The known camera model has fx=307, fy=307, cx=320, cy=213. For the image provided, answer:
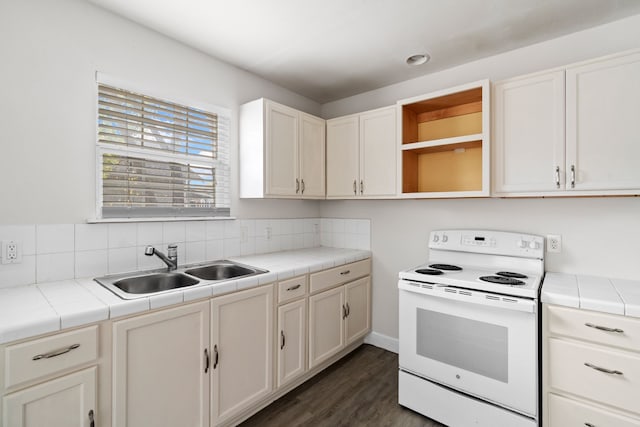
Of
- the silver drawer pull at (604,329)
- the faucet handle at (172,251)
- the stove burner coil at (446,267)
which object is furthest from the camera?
the stove burner coil at (446,267)

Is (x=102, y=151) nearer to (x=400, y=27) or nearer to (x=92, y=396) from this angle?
(x=92, y=396)

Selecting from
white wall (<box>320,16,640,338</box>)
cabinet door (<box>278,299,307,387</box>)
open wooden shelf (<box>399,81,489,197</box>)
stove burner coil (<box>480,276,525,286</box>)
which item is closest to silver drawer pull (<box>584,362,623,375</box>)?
stove burner coil (<box>480,276,525,286</box>)

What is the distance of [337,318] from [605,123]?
2.20m

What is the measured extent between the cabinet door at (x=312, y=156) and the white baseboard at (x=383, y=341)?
1.48m

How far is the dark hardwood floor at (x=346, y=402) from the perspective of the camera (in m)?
1.98

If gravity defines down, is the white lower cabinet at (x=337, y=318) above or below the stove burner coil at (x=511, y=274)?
below

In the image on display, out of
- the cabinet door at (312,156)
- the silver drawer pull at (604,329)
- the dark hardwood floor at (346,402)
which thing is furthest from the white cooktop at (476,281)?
the cabinet door at (312,156)

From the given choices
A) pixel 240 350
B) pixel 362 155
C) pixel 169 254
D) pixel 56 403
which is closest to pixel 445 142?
pixel 362 155

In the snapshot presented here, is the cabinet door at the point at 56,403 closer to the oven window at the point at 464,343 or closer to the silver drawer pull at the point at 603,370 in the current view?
the oven window at the point at 464,343

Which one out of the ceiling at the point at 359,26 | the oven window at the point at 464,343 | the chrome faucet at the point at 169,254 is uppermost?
the ceiling at the point at 359,26

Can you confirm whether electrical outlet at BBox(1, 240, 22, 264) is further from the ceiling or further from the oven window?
the oven window

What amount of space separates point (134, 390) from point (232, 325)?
539 millimetres

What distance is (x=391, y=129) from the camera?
8.53 ft

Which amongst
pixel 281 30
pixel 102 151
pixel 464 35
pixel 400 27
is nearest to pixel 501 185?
pixel 464 35
